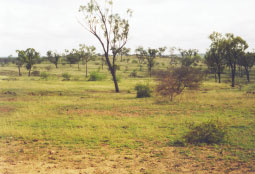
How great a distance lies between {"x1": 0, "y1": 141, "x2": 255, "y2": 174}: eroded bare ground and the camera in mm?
7250

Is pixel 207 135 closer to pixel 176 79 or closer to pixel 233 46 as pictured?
pixel 176 79

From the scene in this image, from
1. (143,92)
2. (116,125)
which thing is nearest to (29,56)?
(143,92)

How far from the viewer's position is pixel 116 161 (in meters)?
8.02

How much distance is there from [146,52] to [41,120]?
245 ft

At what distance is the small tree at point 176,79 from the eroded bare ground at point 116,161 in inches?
535

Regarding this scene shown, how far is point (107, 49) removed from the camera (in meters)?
32.8

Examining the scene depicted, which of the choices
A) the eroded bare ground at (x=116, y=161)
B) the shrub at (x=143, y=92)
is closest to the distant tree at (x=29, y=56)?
the shrub at (x=143, y=92)

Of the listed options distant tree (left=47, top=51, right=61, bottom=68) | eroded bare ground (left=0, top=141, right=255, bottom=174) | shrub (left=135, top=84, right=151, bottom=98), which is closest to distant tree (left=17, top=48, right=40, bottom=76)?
distant tree (left=47, top=51, right=61, bottom=68)

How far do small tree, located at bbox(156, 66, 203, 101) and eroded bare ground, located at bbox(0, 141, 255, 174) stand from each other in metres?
13.6

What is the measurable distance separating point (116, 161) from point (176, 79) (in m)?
15.9

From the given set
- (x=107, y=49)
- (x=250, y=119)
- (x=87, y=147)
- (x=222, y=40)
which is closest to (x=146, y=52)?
(x=222, y=40)

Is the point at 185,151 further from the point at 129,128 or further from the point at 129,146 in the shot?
the point at 129,128

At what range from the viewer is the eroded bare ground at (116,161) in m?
7.25

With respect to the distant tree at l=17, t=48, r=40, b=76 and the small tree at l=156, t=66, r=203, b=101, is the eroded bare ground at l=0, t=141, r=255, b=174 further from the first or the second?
the distant tree at l=17, t=48, r=40, b=76
